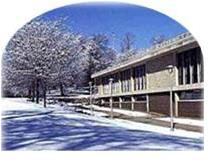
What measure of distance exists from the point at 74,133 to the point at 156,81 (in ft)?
3.91

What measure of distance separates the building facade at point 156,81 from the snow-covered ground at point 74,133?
12.3 inches

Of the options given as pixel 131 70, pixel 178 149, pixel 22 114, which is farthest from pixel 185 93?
pixel 22 114

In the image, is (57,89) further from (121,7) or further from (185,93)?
(185,93)

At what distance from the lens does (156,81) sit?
19.7ft

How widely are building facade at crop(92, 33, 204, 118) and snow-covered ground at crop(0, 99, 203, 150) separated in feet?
1.03

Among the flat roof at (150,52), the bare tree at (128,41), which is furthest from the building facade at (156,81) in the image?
the bare tree at (128,41)

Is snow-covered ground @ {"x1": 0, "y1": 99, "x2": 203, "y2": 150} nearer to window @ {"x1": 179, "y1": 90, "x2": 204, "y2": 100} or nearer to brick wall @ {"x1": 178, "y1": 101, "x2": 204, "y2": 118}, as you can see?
brick wall @ {"x1": 178, "y1": 101, "x2": 204, "y2": 118}

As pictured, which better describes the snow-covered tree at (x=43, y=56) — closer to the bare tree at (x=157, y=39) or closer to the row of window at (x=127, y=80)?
the row of window at (x=127, y=80)

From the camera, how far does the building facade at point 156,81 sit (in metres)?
5.70

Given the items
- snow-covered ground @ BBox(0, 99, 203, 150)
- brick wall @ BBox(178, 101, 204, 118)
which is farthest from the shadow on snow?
brick wall @ BBox(178, 101, 204, 118)

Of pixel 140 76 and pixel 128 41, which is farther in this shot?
pixel 140 76

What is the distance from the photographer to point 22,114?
5.55m

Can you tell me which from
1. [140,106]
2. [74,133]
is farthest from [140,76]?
[74,133]

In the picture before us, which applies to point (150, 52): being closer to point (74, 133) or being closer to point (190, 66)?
point (190, 66)
